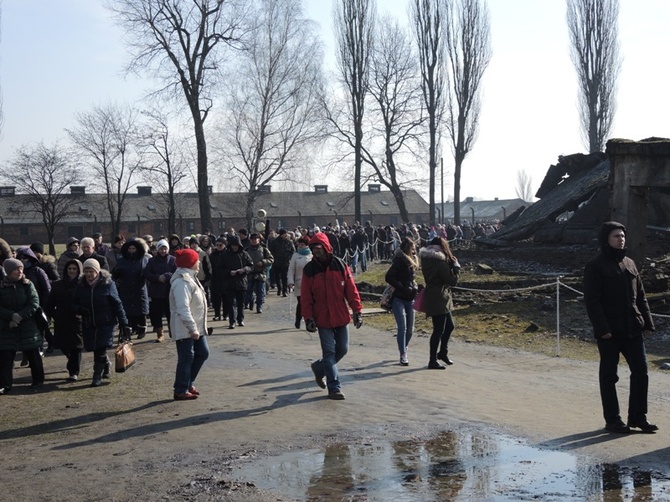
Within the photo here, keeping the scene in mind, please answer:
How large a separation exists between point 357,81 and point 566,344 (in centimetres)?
3789

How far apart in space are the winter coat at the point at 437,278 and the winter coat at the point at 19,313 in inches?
201

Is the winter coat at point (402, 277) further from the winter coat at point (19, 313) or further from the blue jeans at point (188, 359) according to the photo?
the winter coat at point (19, 313)

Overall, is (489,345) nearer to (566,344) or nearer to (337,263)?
(566,344)

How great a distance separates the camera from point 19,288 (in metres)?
10.6

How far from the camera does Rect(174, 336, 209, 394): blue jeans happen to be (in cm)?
957

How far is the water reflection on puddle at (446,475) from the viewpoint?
6152 mm

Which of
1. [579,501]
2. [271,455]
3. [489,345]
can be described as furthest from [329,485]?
[489,345]

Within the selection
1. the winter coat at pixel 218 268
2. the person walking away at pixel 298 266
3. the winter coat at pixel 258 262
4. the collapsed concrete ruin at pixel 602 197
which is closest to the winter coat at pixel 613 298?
the person walking away at pixel 298 266

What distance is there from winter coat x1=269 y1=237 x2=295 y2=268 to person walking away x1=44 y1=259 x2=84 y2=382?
11750mm

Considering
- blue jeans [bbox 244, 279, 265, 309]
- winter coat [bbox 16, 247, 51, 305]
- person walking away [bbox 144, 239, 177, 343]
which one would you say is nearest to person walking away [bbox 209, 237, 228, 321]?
person walking away [bbox 144, 239, 177, 343]

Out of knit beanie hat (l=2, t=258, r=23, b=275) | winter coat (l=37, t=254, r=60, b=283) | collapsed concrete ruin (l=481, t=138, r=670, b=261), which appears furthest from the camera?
collapsed concrete ruin (l=481, t=138, r=670, b=261)

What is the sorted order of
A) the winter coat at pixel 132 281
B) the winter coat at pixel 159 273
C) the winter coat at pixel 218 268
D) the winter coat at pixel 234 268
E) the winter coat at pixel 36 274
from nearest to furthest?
the winter coat at pixel 36 274, the winter coat at pixel 132 281, the winter coat at pixel 159 273, the winter coat at pixel 234 268, the winter coat at pixel 218 268

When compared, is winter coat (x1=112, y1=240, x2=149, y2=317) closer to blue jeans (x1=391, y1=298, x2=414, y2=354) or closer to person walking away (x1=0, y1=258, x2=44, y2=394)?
person walking away (x1=0, y1=258, x2=44, y2=394)

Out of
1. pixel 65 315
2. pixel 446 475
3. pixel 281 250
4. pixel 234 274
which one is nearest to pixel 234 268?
pixel 234 274
